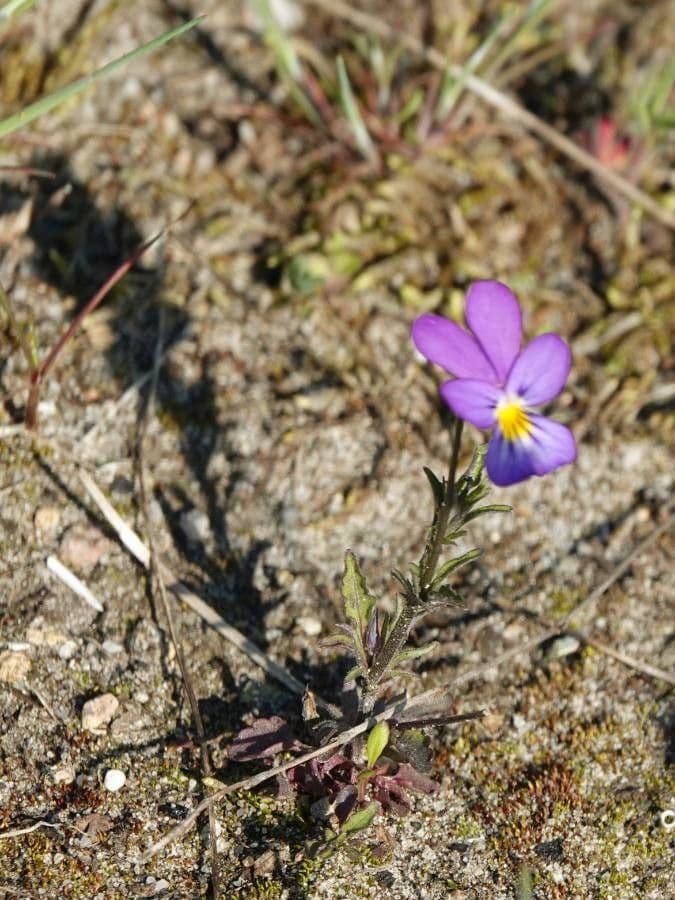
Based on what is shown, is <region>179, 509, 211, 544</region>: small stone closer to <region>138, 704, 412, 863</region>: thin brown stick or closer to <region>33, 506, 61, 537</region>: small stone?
<region>33, 506, 61, 537</region>: small stone

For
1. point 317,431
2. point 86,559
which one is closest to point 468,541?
point 317,431

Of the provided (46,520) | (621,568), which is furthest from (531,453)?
(46,520)

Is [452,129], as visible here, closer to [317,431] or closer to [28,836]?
[317,431]

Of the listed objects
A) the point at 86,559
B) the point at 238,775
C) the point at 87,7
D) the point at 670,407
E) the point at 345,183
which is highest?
the point at 87,7

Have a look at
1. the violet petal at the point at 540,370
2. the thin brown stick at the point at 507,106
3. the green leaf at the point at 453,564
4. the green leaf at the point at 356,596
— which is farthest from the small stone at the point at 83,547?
the thin brown stick at the point at 507,106

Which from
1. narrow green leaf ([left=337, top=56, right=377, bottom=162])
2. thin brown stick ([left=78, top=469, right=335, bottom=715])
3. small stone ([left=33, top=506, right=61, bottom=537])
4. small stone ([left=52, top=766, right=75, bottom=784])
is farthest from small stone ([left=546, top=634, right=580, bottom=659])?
narrow green leaf ([left=337, top=56, right=377, bottom=162])
